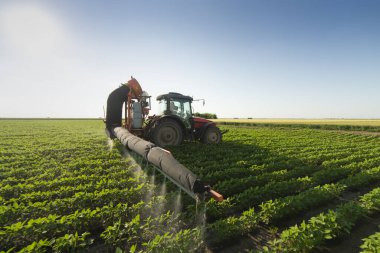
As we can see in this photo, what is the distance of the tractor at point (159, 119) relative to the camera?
10.1 metres

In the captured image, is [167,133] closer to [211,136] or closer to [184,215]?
[211,136]

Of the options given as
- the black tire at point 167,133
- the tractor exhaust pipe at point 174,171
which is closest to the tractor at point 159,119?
the black tire at point 167,133

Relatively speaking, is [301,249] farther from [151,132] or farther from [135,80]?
[135,80]

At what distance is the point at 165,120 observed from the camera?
33.1ft

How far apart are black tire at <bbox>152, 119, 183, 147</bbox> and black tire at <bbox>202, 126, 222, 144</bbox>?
6.74 feet

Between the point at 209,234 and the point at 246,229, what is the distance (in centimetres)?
65

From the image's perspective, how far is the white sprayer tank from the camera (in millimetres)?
10352

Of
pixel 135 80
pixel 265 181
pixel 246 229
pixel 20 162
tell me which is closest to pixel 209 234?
pixel 246 229

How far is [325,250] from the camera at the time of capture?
3398 mm

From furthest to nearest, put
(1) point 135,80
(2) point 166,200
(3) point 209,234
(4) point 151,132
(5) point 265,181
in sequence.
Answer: (1) point 135,80, (4) point 151,132, (5) point 265,181, (2) point 166,200, (3) point 209,234

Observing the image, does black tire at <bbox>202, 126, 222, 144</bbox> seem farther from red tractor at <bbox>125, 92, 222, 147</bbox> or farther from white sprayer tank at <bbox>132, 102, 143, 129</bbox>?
white sprayer tank at <bbox>132, 102, 143, 129</bbox>

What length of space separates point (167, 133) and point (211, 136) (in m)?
3.03

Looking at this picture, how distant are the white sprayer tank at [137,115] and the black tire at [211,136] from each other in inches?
135

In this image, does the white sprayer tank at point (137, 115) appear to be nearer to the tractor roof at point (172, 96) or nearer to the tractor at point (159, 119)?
the tractor at point (159, 119)
